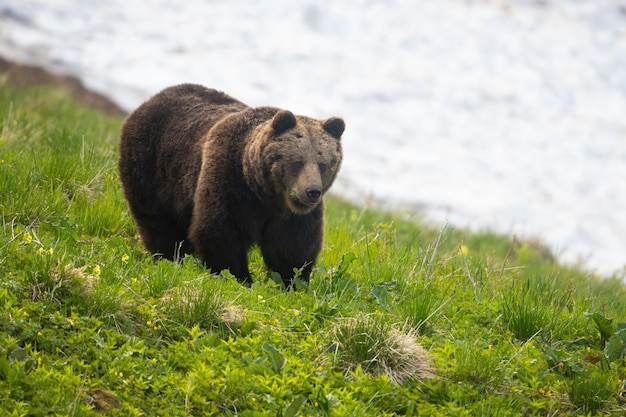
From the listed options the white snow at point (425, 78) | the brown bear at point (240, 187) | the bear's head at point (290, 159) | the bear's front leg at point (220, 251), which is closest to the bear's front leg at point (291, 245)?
the brown bear at point (240, 187)

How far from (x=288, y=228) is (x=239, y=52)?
1482 cm

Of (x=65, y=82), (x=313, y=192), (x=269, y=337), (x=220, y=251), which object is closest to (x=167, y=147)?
(x=220, y=251)

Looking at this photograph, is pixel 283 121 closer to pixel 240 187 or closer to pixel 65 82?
pixel 240 187

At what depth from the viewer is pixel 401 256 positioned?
661 centimetres

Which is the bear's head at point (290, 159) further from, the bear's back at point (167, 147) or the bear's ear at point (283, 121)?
the bear's back at point (167, 147)

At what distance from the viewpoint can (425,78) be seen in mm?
19516

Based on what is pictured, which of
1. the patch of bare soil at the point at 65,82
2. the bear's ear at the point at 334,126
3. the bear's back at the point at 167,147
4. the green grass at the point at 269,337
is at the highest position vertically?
the bear's ear at the point at 334,126

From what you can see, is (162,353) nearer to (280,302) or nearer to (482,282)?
(280,302)

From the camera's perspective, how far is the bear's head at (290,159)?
6.00 metres

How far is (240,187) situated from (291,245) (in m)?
0.59

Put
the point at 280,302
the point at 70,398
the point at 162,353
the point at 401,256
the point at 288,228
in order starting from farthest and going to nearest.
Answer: the point at 401,256 → the point at 288,228 → the point at 280,302 → the point at 162,353 → the point at 70,398

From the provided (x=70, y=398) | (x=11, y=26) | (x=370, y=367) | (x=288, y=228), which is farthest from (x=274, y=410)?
(x=11, y=26)

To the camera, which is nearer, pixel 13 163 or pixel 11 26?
pixel 13 163

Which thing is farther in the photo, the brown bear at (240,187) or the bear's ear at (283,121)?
the bear's ear at (283,121)
